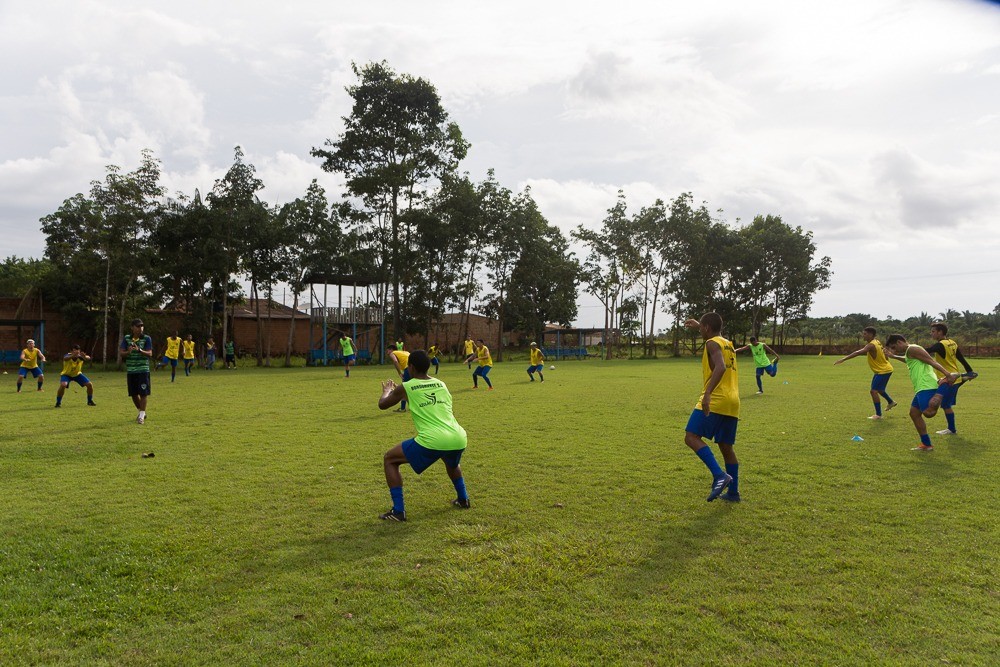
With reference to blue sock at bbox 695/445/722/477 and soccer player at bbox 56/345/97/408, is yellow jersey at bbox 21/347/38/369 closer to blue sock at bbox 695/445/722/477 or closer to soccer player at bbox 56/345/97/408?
soccer player at bbox 56/345/97/408

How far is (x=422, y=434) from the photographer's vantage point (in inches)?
229

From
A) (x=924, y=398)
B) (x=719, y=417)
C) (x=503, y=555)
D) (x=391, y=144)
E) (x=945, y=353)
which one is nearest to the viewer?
(x=503, y=555)

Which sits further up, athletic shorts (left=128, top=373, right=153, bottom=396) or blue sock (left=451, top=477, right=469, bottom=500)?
athletic shorts (left=128, top=373, right=153, bottom=396)

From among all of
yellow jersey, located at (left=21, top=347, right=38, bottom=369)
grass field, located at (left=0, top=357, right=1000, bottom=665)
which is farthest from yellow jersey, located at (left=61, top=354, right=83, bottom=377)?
grass field, located at (left=0, top=357, right=1000, bottom=665)

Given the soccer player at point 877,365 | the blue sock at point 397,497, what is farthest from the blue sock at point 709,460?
the soccer player at point 877,365

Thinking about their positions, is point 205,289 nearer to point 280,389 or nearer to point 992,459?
point 280,389

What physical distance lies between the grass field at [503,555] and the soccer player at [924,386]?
0.38 m

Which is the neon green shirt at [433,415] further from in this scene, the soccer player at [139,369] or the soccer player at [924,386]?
the soccer player at [139,369]

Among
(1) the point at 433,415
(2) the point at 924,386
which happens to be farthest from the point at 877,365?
(1) the point at 433,415

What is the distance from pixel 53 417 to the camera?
12578 mm

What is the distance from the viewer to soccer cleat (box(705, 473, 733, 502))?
6.30 metres

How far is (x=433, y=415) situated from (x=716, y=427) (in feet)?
9.65

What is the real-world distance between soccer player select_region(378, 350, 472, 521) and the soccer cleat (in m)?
2.62

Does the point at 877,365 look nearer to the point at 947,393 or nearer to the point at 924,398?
the point at 947,393
